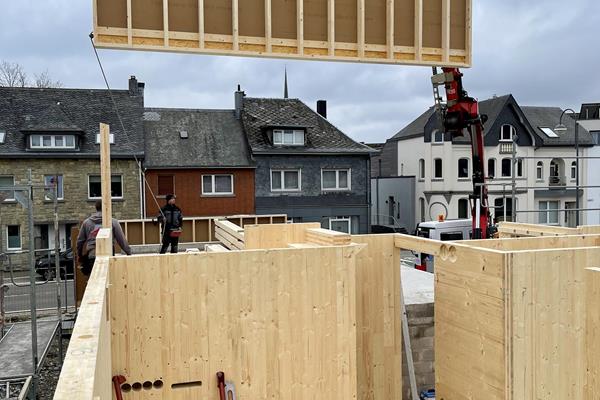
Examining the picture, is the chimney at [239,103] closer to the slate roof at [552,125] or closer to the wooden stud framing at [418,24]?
the slate roof at [552,125]

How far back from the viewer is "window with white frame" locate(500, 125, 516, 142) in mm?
33956

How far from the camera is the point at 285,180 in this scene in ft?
98.4

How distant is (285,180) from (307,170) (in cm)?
139

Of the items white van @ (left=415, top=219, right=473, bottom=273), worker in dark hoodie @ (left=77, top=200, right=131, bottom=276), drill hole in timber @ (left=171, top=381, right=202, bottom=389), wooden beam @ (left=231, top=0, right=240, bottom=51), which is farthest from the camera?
white van @ (left=415, top=219, right=473, bottom=273)

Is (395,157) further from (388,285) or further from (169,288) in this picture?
(169,288)

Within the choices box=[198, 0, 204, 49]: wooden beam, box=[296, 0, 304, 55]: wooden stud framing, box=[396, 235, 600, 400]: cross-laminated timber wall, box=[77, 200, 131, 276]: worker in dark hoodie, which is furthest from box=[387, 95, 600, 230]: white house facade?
box=[396, 235, 600, 400]: cross-laminated timber wall

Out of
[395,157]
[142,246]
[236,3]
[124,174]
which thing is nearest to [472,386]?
[236,3]

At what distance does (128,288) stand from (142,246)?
1043 centimetres

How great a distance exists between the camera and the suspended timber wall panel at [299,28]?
9.20m

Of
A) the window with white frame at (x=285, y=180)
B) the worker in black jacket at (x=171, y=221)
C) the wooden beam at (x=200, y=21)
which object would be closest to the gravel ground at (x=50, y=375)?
the worker in black jacket at (x=171, y=221)

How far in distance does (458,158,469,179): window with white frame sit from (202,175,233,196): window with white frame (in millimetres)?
14497

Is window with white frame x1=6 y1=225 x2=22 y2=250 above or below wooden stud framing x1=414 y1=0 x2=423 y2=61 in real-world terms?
below

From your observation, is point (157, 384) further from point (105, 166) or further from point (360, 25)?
point (360, 25)

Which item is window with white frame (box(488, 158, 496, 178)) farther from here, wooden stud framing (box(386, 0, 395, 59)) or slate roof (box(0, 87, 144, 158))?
wooden stud framing (box(386, 0, 395, 59))
